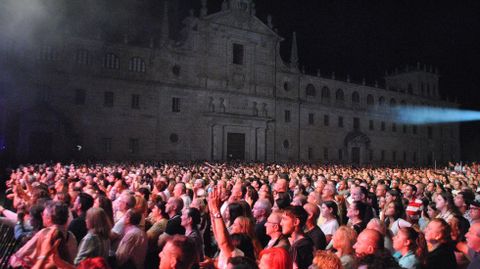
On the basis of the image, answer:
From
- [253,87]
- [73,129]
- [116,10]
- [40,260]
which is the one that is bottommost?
[40,260]

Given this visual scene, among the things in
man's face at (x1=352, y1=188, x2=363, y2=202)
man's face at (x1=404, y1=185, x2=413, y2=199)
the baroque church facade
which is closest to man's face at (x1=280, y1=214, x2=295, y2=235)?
man's face at (x1=352, y1=188, x2=363, y2=202)

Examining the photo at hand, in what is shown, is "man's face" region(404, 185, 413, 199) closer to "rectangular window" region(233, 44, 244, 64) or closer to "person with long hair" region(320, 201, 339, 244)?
"person with long hair" region(320, 201, 339, 244)

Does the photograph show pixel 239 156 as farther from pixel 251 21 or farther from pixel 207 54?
pixel 251 21

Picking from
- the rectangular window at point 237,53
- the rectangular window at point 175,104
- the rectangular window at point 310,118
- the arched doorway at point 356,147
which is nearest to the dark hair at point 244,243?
the rectangular window at point 175,104

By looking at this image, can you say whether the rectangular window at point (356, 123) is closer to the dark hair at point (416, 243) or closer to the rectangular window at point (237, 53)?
the rectangular window at point (237, 53)

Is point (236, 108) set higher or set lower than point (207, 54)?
lower

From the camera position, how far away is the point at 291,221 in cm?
510

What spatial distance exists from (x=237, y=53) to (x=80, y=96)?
17.2 m

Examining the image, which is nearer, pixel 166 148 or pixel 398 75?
pixel 166 148

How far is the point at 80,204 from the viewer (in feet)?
21.2

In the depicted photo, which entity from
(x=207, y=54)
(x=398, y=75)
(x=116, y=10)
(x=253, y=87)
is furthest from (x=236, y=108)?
(x=398, y=75)

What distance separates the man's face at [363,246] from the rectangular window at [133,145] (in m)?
33.5

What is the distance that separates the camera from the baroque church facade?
31844 millimetres

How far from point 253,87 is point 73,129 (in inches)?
765
